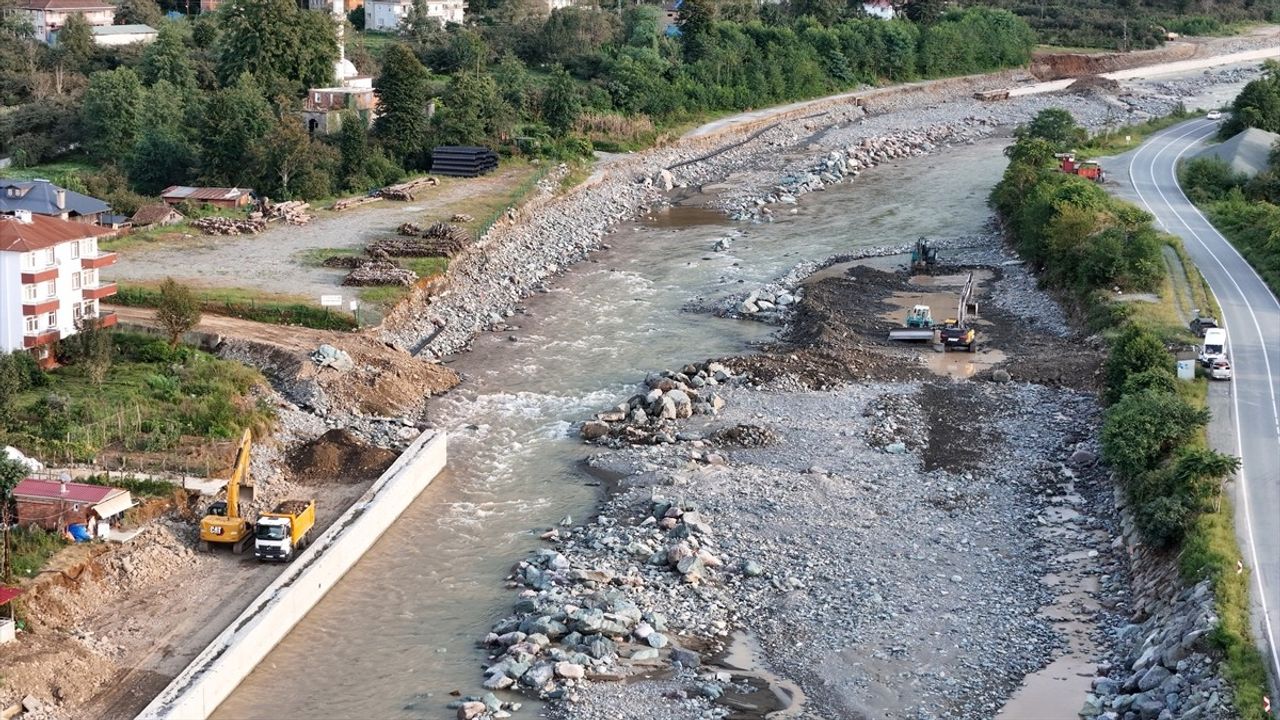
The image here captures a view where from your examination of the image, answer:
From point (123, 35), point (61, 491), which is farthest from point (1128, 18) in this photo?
point (61, 491)

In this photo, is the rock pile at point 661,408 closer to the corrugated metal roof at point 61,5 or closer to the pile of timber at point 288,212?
the pile of timber at point 288,212

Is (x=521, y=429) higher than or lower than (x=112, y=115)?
lower

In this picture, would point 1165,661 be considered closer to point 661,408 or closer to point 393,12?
point 661,408

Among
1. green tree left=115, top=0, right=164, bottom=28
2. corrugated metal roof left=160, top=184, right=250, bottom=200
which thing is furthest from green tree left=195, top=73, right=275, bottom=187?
green tree left=115, top=0, right=164, bottom=28

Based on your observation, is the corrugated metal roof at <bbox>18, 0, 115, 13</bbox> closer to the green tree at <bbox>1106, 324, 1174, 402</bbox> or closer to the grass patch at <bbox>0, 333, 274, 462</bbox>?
the grass patch at <bbox>0, 333, 274, 462</bbox>

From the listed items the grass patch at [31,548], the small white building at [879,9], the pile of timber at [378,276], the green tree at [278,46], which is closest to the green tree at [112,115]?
the green tree at [278,46]

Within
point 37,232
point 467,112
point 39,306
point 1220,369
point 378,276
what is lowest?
point 378,276

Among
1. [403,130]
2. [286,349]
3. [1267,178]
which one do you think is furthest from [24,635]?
[1267,178]
